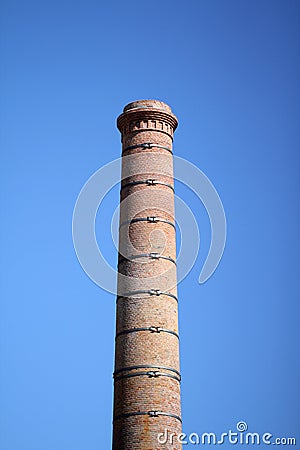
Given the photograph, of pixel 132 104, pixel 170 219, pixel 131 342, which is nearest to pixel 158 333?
pixel 131 342

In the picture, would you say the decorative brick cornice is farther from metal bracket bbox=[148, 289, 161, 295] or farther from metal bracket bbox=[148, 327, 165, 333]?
metal bracket bbox=[148, 327, 165, 333]

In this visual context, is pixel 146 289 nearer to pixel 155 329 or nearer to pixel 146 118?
pixel 155 329

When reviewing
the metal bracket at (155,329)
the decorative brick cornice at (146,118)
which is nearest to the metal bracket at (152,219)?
the decorative brick cornice at (146,118)

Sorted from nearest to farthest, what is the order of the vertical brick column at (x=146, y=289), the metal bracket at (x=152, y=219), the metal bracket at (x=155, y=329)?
the vertical brick column at (x=146, y=289) < the metal bracket at (x=155, y=329) < the metal bracket at (x=152, y=219)

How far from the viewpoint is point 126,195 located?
1772 cm

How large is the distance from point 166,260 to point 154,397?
319 cm

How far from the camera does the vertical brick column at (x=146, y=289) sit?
15266 millimetres

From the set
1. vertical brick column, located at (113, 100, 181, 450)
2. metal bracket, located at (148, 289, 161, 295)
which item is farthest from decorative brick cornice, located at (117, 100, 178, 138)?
metal bracket, located at (148, 289, 161, 295)

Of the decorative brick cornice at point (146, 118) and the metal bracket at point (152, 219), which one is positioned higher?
the decorative brick cornice at point (146, 118)

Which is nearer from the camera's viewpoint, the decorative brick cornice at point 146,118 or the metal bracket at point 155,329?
the metal bracket at point 155,329

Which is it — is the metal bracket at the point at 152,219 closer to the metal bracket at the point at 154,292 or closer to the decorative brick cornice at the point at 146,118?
the metal bracket at the point at 154,292

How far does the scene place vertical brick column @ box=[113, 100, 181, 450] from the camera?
15.3m

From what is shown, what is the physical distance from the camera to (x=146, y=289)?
1642 cm

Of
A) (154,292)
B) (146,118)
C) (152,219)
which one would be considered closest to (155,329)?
(154,292)
